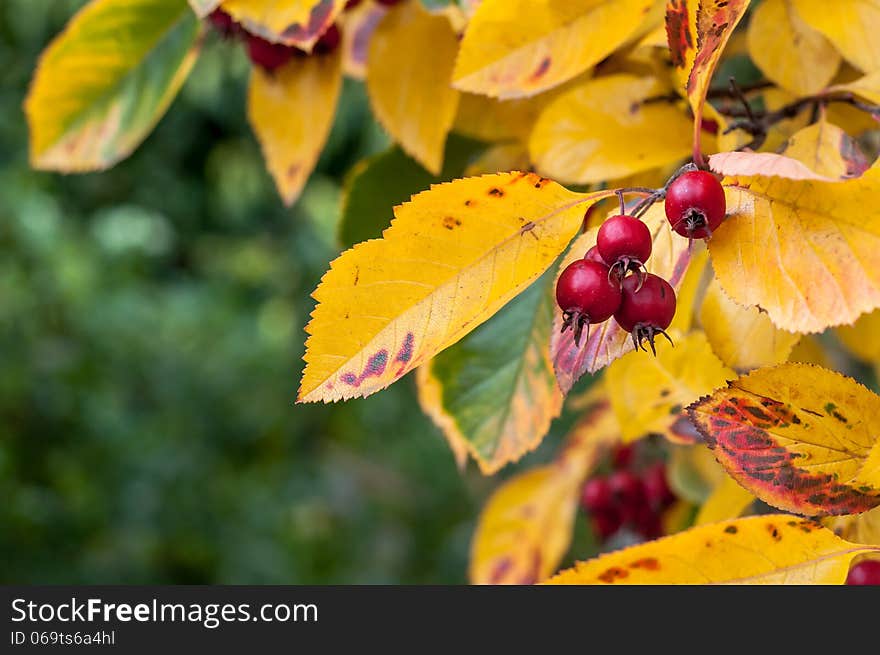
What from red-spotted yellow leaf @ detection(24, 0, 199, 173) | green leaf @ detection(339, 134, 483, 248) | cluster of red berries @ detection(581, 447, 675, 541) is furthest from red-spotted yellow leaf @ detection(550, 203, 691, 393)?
cluster of red berries @ detection(581, 447, 675, 541)

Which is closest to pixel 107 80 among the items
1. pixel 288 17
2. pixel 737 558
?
pixel 288 17

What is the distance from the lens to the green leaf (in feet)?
2.27

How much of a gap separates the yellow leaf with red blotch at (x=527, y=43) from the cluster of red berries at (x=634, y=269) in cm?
16

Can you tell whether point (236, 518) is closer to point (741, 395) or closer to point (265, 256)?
point (265, 256)

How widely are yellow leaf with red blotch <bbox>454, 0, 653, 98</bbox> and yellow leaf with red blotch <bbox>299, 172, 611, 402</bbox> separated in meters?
0.14

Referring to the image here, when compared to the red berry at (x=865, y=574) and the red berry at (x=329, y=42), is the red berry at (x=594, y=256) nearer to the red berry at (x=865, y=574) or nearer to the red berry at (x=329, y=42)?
the red berry at (x=865, y=574)

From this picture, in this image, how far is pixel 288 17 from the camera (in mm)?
565

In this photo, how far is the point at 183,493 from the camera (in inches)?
82.0

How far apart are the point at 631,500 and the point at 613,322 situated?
63cm

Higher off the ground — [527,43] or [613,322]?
[527,43]

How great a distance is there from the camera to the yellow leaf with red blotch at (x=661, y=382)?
55 centimetres

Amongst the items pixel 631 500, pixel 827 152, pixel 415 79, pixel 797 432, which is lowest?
pixel 631 500

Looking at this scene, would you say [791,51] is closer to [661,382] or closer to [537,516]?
[661,382]

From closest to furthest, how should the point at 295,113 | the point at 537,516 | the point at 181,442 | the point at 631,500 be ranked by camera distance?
the point at 295,113 → the point at 537,516 → the point at 631,500 → the point at 181,442
